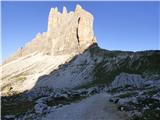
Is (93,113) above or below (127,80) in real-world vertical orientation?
below

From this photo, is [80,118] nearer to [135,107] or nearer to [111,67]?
[135,107]

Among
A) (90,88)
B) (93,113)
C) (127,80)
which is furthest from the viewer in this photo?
(90,88)

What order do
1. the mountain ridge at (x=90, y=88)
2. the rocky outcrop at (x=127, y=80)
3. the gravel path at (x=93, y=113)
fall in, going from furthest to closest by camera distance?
the rocky outcrop at (x=127, y=80) < the mountain ridge at (x=90, y=88) < the gravel path at (x=93, y=113)

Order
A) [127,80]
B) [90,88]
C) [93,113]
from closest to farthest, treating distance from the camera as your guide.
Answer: [93,113], [127,80], [90,88]

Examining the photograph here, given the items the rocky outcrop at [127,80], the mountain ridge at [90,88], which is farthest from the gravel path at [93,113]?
the rocky outcrop at [127,80]

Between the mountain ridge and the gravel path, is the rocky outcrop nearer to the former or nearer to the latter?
the mountain ridge

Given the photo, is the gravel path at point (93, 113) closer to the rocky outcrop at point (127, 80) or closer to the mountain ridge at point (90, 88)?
the mountain ridge at point (90, 88)

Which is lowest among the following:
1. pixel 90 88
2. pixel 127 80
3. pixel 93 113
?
pixel 93 113

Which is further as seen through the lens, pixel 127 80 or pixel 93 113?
pixel 127 80

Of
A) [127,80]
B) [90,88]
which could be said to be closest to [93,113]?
[127,80]

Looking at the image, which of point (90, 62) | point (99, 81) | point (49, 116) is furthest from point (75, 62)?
point (49, 116)

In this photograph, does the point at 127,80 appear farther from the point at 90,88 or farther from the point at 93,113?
the point at 93,113

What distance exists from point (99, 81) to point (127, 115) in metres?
100

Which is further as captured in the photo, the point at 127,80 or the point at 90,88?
the point at 90,88
